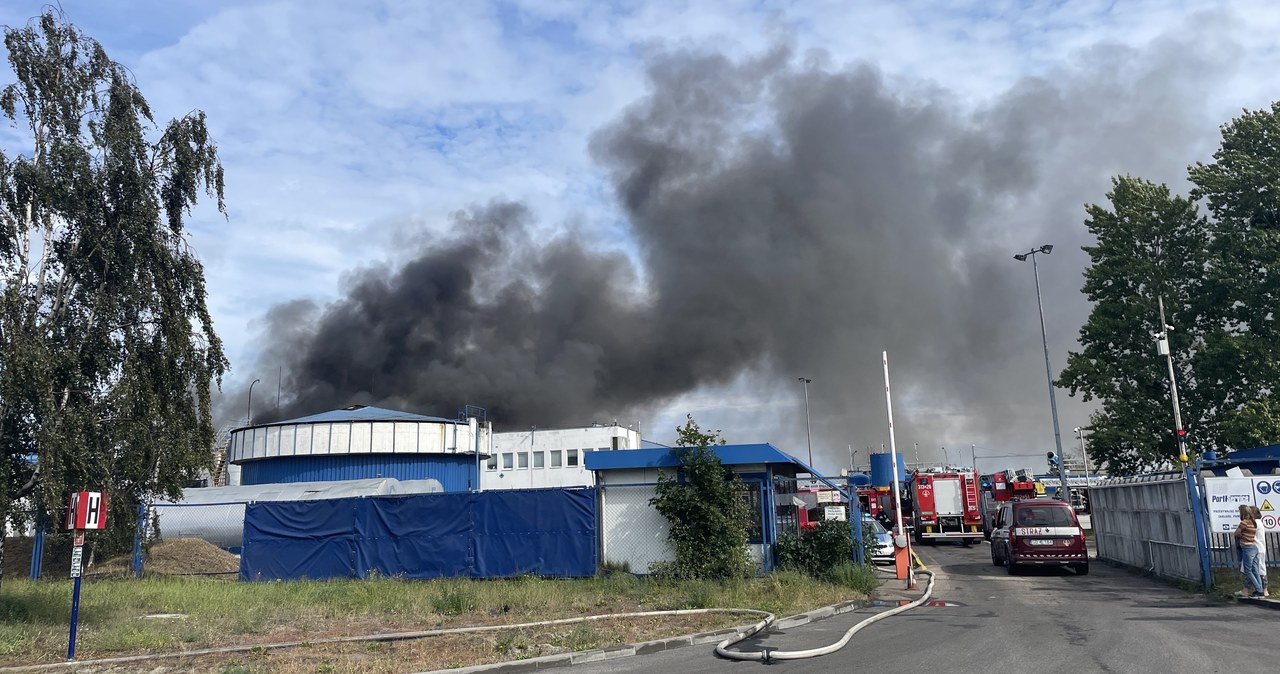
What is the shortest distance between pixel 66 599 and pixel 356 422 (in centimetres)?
3582

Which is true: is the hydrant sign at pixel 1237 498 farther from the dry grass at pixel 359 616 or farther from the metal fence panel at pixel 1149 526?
the dry grass at pixel 359 616

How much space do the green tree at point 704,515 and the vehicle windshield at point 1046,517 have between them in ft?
24.4

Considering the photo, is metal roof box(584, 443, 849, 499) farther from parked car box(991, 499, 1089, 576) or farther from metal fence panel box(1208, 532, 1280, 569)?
metal fence panel box(1208, 532, 1280, 569)

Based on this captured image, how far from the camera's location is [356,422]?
50969 mm

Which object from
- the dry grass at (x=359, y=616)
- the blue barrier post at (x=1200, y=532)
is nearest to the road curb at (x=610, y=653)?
the dry grass at (x=359, y=616)

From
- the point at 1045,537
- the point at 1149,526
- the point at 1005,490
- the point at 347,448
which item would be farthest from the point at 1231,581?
the point at 347,448

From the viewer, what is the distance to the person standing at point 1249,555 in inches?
540

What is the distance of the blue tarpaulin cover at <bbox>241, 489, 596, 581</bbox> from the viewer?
18.8 metres

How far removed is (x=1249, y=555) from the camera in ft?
45.4

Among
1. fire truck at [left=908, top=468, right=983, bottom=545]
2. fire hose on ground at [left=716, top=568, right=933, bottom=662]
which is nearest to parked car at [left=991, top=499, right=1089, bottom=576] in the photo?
fire hose on ground at [left=716, top=568, right=933, bottom=662]

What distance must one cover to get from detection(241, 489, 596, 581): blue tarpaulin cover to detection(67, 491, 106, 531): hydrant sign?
29.2ft

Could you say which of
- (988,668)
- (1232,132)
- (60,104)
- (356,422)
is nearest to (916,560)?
(988,668)

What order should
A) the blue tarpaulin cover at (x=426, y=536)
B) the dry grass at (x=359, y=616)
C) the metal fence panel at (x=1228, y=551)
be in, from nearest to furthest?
the dry grass at (x=359, y=616)
the metal fence panel at (x=1228, y=551)
the blue tarpaulin cover at (x=426, y=536)

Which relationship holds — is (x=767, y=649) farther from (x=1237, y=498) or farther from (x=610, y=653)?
(x=1237, y=498)
